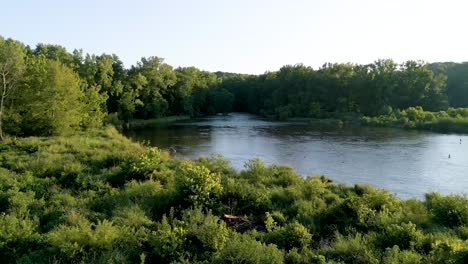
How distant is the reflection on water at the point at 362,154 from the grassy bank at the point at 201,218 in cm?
938

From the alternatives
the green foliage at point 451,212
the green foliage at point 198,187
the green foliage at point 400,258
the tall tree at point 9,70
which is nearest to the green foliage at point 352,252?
the green foliage at point 400,258

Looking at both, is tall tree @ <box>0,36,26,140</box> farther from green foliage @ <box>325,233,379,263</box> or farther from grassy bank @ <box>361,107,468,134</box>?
grassy bank @ <box>361,107,468,134</box>

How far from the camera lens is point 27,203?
14398mm

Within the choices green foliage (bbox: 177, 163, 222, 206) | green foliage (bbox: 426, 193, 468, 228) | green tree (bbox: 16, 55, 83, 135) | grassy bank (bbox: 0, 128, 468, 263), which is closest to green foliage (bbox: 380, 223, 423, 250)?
grassy bank (bbox: 0, 128, 468, 263)

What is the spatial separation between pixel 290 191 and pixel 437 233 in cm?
605

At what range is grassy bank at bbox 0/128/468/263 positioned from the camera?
1082cm

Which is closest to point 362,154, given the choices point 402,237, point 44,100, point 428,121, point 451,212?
point 451,212

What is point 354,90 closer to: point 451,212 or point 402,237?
point 451,212

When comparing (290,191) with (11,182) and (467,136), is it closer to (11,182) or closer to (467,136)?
(11,182)

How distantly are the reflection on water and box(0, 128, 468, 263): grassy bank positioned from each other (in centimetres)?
938

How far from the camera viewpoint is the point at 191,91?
103 m

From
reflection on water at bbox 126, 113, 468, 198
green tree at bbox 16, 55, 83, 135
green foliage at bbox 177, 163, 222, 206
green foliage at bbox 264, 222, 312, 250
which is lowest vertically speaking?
reflection on water at bbox 126, 113, 468, 198

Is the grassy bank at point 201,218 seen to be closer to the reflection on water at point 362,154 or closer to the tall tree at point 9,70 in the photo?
the reflection on water at point 362,154

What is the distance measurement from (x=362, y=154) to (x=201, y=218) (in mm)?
29112
